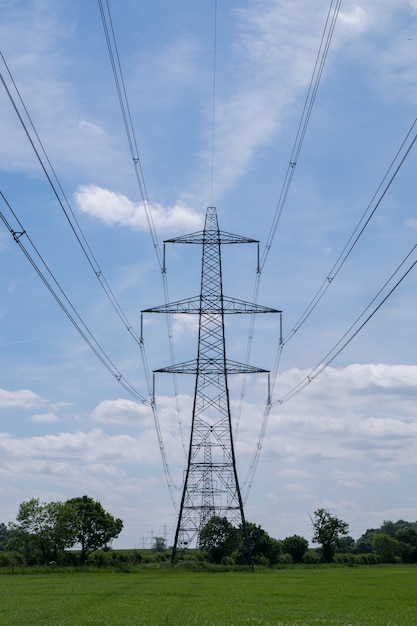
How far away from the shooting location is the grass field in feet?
124

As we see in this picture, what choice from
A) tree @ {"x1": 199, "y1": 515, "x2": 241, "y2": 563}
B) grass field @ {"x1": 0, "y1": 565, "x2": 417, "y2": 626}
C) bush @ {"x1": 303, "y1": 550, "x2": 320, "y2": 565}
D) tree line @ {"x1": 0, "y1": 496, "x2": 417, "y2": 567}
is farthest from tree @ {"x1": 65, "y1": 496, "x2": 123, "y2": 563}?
grass field @ {"x1": 0, "y1": 565, "x2": 417, "y2": 626}

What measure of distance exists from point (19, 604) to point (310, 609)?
1800cm

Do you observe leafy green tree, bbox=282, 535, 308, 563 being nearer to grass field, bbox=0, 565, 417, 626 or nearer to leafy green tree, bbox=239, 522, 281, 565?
leafy green tree, bbox=239, 522, 281, 565

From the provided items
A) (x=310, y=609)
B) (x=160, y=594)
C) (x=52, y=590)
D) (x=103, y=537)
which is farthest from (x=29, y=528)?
(x=310, y=609)

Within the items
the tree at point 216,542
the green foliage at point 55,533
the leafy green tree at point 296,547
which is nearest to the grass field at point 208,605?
the tree at point 216,542

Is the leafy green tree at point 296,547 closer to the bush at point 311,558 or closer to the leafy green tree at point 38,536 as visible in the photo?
the bush at point 311,558

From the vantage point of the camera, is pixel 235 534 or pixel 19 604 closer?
pixel 19 604

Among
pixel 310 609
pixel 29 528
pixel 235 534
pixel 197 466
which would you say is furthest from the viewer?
pixel 29 528

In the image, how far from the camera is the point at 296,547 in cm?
16800

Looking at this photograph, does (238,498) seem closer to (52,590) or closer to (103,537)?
(52,590)

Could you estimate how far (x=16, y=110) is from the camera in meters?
20.7

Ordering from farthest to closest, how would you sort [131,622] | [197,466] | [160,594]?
[197,466] < [160,594] < [131,622]

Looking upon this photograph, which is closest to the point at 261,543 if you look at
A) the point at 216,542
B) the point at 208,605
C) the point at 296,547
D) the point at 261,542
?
the point at 261,542

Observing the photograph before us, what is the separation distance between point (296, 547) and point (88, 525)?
51044 millimetres
